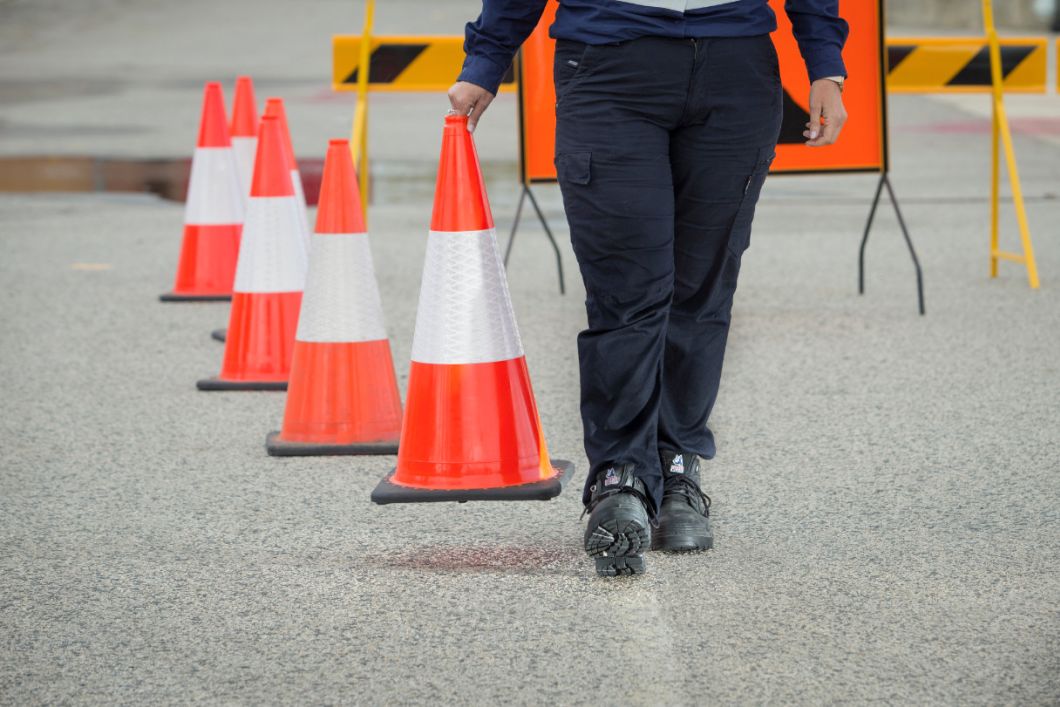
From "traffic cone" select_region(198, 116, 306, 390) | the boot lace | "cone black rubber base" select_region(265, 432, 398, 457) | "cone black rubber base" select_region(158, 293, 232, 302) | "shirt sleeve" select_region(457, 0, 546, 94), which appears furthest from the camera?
"cone black rubber base" select_region(158, 293, 232, 302)

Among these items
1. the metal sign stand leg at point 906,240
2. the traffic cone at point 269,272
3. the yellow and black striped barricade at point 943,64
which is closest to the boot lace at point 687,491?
the traffic cone at point 269,272

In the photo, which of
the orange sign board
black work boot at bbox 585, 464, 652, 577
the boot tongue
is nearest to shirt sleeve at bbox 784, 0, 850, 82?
the boot tongue

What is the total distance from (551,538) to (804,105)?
12.2ft

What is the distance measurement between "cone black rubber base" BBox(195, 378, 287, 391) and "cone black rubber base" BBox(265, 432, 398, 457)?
0.86 meters

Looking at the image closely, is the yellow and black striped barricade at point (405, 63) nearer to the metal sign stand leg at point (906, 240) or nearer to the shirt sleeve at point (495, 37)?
the metal sign stand leg at point (906, 240)

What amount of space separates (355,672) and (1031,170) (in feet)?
35.3

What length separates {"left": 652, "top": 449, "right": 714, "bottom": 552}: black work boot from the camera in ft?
13.6

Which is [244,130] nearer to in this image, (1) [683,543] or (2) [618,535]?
(1) [683,543]

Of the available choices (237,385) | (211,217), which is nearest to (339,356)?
(237,385)

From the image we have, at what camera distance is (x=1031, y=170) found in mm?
13070

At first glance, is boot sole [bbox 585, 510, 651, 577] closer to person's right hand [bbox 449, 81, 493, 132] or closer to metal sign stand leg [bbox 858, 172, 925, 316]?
person's right hand [bbox 449, 81, 493, 132]

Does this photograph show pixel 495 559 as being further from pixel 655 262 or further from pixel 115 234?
pixel 115 234

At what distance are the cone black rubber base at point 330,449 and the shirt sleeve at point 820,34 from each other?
1.81m

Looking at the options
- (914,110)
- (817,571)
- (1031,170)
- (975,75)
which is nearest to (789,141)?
(975,75)
